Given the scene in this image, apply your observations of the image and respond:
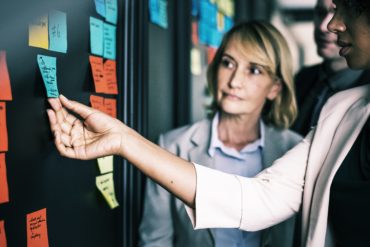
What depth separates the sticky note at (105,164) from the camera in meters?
1.51

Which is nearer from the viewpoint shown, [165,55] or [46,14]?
[46,14]

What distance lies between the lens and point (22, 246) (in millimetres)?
1144

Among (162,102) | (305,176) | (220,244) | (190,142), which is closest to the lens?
(305,176)

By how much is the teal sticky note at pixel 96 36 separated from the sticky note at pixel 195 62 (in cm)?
100

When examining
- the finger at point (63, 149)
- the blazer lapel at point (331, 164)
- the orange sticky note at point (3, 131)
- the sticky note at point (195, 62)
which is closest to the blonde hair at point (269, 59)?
the sticky note at point (195, 62)

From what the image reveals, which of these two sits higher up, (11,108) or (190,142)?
(11,108)

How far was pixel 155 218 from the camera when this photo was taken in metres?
1.79

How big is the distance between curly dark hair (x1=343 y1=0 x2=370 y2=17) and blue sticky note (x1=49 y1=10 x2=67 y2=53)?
78cm

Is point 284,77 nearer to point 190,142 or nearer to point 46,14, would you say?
point 190,142

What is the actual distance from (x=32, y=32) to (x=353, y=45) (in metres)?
0.84

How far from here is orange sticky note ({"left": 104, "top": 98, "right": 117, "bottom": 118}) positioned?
60.4 inches

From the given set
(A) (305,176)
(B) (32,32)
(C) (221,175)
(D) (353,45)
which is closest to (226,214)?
(C) (221,175)

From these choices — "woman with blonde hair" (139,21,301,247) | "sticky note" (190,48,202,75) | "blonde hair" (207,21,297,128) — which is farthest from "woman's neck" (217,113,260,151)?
"sticky note" (190,48,202,75)

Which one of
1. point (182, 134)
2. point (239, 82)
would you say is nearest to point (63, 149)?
point (182, 134)
